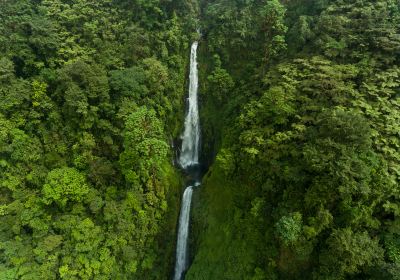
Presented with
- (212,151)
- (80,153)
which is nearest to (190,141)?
(212,151)

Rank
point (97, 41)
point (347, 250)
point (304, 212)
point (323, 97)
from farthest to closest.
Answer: point (97, 41) < point (323, 97) < point (304, 212) < point (347, 250)

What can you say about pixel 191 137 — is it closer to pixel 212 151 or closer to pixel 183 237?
pixel 212 151

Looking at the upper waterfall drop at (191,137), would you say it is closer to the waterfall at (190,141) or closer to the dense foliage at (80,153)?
the waterfall at (190,141)

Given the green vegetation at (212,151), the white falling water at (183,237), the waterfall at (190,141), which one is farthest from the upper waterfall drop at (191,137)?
the white falling water at (183,237)

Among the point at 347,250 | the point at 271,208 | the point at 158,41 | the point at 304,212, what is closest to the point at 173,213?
the point at 271,208

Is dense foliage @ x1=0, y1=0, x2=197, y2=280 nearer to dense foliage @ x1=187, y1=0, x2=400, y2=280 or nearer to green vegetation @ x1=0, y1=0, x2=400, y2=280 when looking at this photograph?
green vegetation @ x1=0, y1=0, x2=400, y2=280

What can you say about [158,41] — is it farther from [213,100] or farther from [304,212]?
[304,212]

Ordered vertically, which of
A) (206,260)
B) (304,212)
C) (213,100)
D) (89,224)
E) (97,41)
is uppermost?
(97,41)
